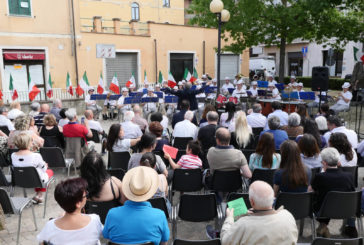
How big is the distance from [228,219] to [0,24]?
55.6ft

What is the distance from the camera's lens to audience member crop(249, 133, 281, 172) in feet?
14.9

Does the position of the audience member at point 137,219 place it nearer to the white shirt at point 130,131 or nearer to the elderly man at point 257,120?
the white shirt at point 130,131

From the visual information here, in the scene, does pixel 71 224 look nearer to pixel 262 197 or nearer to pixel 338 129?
pixel 262 197

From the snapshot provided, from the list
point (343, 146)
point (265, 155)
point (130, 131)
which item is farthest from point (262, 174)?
point (130, 131)

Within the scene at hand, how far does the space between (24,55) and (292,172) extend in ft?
54.5

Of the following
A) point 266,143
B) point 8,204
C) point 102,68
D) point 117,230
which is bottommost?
Answer: point 8,204

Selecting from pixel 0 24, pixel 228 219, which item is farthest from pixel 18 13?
pixel 228 219

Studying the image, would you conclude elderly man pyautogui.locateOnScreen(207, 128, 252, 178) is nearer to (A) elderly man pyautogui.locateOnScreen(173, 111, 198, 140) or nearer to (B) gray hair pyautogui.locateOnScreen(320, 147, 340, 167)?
(B) gray hair pyautogui.locateOnScreen(320, 147, 340, 167)

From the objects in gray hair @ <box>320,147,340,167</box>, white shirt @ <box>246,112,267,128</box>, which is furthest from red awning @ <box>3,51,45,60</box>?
gray hair @ <box>320,147,340,167</box>

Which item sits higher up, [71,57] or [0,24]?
[0,24]

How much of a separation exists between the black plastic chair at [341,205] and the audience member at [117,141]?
3.48 metres

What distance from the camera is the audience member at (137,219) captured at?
2.68m

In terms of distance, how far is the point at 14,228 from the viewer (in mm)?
4684

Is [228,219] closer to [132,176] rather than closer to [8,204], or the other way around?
[132,176]
